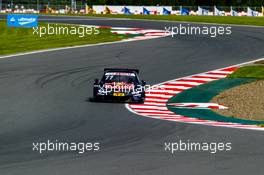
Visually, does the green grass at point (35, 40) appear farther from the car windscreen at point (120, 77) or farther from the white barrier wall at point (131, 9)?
the white barrier wall at point (131, 9)

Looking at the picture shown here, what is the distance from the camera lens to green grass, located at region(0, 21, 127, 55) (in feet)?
153

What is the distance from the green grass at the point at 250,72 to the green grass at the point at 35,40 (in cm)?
1418

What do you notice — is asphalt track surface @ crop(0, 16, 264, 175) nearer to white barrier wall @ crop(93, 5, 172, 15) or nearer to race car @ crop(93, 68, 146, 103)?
race car @ crop(93, 68, 146, 103)

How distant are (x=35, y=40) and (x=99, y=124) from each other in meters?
29.8

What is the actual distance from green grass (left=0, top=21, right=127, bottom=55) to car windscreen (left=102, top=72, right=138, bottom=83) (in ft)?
52.7

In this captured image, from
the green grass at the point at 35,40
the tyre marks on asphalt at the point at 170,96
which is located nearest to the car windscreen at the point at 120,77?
the tyre marks on asphalt at the point at 170,96

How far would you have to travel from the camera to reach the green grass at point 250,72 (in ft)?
116

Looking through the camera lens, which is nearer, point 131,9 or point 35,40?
point 35,40

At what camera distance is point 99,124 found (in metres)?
21.8

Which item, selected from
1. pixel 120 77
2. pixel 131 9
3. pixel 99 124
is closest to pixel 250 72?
pixel 120 77

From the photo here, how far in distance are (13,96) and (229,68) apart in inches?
549

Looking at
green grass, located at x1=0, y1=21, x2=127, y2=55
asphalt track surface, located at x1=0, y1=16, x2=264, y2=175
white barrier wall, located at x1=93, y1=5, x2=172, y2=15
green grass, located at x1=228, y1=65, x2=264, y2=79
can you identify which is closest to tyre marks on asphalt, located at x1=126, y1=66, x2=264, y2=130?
green grass, located at x1=228, y1=65, x2=264, y2=79

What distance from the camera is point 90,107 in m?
26.1

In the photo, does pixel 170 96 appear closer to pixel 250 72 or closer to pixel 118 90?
pixel 118 90
